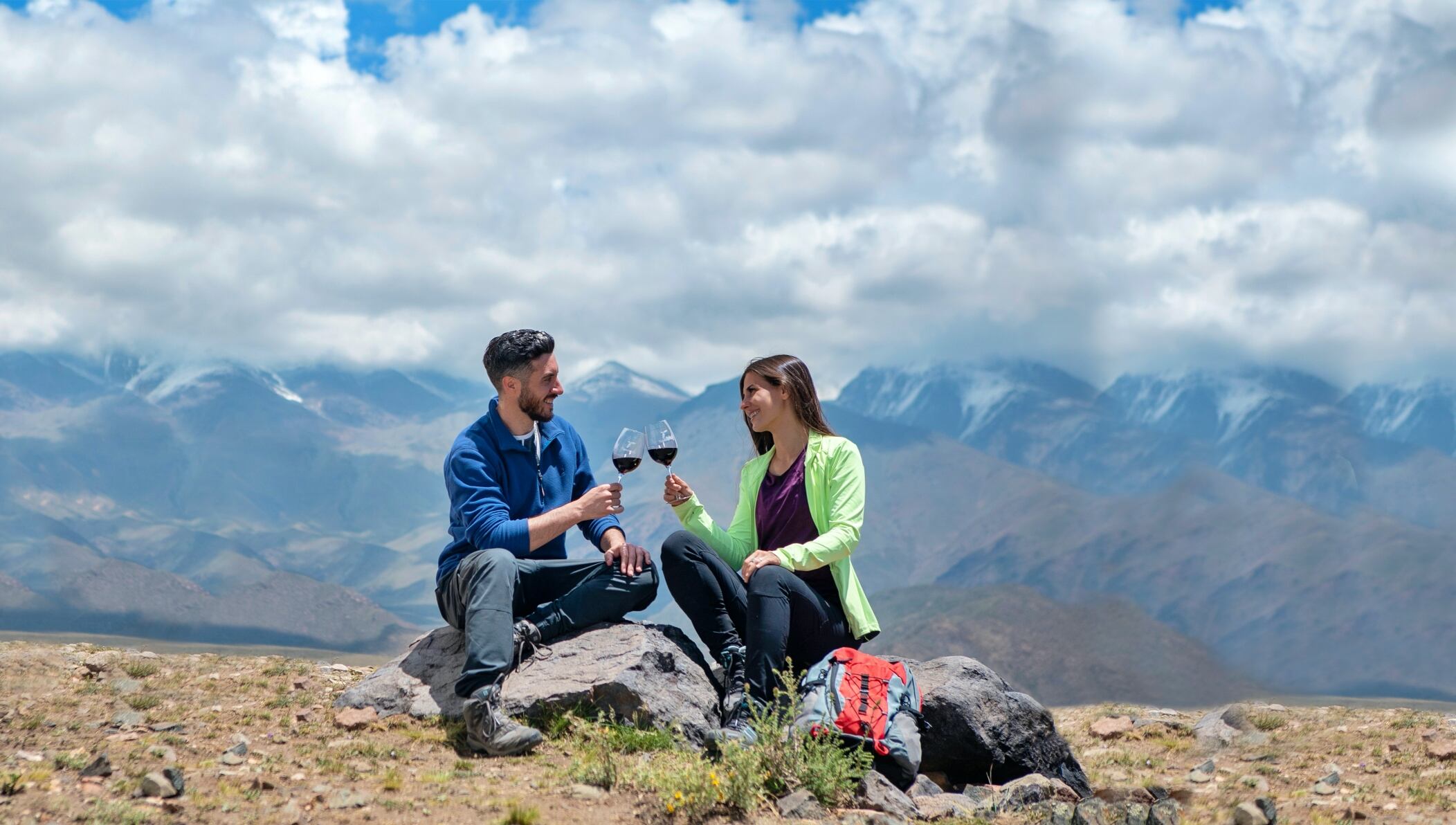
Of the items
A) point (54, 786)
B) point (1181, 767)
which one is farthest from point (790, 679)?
point (1181, 767)

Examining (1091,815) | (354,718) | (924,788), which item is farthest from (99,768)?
(1091,815)

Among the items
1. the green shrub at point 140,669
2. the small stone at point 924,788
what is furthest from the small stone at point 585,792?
the green shrub at point 140,669

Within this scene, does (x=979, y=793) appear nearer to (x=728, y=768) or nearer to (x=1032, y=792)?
(x=1032, y=792)

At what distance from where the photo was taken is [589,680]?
9.06 m

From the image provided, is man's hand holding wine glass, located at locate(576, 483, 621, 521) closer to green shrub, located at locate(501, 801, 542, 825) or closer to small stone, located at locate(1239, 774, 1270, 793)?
green shrub, located at locate(501, 801, 542, 825)

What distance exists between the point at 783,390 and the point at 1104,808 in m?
3.80

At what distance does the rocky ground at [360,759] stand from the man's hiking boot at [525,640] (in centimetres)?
79

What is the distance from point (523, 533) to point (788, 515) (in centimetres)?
204

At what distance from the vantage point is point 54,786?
7.01 m

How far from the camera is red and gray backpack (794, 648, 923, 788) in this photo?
27.6ft

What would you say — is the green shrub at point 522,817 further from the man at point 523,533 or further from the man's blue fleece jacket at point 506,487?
the man's blue fleece jacket at point 506,487

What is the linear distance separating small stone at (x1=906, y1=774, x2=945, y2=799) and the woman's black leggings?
115cm

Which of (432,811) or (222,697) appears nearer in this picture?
(432,811)

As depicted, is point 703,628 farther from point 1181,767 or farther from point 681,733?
point 1181,767
